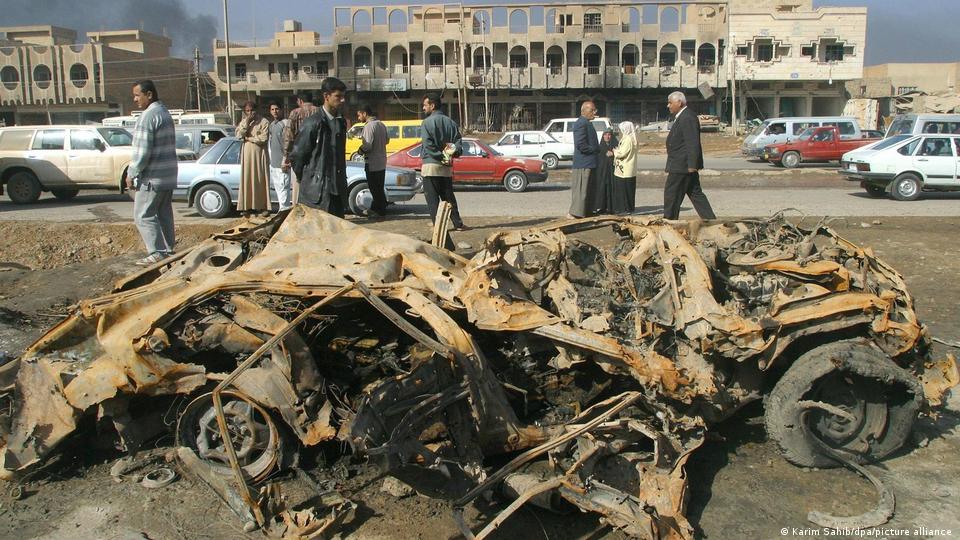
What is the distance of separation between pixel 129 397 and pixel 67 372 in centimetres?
34

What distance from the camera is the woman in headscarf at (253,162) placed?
38.2 ft

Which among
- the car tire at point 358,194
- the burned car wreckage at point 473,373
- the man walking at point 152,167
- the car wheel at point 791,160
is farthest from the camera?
the car wheel at point 791,160

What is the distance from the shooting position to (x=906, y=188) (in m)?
15.7

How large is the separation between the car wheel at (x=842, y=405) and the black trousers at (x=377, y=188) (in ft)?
27.8

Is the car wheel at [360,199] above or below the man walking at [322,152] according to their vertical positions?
below

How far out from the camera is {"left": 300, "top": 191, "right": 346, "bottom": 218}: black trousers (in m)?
7.90

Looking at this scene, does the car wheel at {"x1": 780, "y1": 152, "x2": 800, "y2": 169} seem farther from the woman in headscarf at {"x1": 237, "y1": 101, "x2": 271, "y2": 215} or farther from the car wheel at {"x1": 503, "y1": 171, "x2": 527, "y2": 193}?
the woman in headscarf at {"x1": 237, "y1": 101, "x2": 271, "y2": 215}

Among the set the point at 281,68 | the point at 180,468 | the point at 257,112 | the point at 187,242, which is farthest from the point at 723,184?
the point at 281,68

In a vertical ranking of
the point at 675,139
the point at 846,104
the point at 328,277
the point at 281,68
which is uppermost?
the point at 281,68

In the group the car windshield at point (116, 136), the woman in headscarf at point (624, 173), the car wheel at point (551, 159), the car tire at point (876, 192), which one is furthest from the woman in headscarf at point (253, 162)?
the car wheel at point (551, 159)

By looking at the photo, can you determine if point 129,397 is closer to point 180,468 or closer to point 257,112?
point 180,468

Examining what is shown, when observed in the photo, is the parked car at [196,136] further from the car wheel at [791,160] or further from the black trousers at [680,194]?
the car wheel at [791,160]

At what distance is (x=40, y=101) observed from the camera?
60812mm

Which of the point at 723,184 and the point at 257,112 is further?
the point at 723,184
